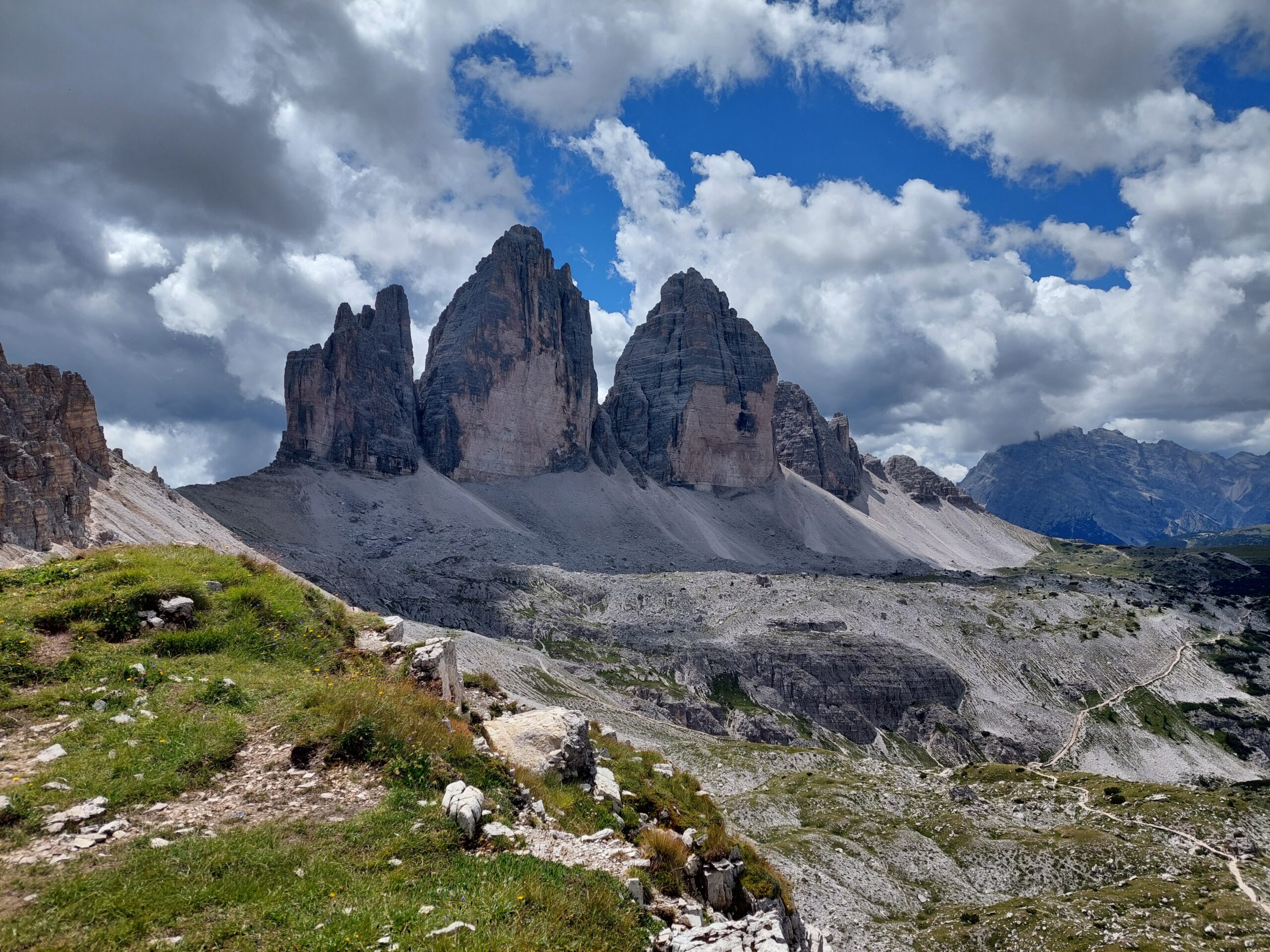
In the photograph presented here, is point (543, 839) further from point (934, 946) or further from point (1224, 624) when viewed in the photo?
point (1224, 624)

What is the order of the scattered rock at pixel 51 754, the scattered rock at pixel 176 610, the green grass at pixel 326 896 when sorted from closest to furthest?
the green grass at pixel 326 896 < the scattered rock at pixel 51 754 < the scattered rock at pixel 176 610

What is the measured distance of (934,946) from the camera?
95.4 feet

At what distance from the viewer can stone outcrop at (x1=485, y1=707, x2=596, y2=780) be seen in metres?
13.8

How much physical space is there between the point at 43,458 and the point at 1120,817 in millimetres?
86094

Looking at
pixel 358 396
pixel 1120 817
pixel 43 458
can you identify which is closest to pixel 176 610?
pixel 1120 817

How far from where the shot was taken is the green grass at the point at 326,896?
677cm

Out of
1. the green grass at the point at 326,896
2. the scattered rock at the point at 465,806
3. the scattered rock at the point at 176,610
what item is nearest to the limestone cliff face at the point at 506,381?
the scattered rock at the point at 176,610

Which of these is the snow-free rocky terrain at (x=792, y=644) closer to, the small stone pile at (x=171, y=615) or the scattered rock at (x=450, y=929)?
the small stone pile at (x=171, y=615)

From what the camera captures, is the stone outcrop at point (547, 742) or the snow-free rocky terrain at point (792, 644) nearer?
the stone outcrop at point (547, 742)

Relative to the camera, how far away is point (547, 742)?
47.7 ft

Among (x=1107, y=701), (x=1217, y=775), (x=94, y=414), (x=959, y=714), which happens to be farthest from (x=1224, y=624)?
(x=94, y=414)

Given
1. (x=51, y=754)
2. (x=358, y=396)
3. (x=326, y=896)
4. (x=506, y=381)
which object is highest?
(x=506, y=381)

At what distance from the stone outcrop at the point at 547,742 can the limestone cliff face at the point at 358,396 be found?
502 ft

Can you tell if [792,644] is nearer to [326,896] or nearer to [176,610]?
[176,610]
